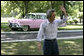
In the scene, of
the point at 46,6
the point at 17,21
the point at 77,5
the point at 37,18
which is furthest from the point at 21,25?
the point at 77,5

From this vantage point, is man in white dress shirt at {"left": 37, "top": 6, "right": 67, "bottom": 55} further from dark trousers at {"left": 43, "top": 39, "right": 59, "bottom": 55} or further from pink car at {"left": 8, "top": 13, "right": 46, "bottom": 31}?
pink car at {"left": 8, "top": 13, "right": 46, "bottom": 31}

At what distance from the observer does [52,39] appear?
5656mm

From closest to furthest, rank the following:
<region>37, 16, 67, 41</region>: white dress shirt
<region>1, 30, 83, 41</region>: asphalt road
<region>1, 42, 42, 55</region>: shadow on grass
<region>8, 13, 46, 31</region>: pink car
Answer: <region>37, 16, 67, 41</region>: white dress shirt → <region>1, 42, 42, 55</region>: shadow on grass → <region>1, 30, 83, 41</region>: asphalt road → <region>8, 13, 46, 31</region>: pink car

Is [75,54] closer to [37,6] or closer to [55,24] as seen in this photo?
[55,24]

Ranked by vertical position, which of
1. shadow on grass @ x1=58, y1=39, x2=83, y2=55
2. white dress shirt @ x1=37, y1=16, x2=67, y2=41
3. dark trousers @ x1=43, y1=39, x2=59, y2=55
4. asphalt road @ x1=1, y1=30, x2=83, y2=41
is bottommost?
shadow on grass @ x1=58, y1=39, x2=83, y2=55

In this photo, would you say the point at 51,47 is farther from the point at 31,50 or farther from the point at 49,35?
the point at 31,50

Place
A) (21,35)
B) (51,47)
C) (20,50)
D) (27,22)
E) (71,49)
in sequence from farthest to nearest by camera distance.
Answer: (27,22)
(21,35)
(71,49)
(20,50)
(51,47)

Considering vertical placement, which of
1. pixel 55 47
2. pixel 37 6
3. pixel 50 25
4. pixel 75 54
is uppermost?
pixel 37 6

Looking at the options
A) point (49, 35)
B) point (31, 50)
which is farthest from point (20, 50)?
point (49, 35)

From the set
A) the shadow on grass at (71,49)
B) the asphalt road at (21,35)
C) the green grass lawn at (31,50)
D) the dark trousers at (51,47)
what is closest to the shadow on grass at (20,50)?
the green grass lawn at (31,50)

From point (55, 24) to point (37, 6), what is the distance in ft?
117

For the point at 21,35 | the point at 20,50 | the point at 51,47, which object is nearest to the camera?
the point at 51,47

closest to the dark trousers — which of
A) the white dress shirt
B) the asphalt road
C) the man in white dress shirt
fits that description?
the man in white dress shirt

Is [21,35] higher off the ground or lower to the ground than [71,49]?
higher
